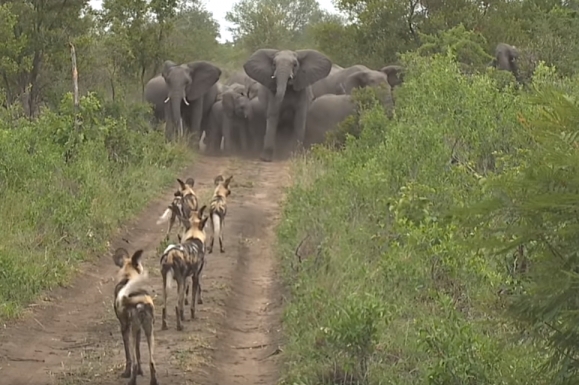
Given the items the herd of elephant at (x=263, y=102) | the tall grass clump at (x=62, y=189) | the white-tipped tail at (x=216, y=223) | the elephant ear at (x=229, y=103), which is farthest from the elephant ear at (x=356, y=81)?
the white-tipped tail at (x=216, y=223)

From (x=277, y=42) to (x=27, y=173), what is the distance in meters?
33.9

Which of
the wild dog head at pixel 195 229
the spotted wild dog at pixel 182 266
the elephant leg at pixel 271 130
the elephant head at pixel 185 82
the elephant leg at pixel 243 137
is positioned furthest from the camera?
the elephant leg at pixel 243 137

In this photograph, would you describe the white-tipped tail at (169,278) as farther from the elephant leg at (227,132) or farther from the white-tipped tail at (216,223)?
the elephant leg at (227,132)

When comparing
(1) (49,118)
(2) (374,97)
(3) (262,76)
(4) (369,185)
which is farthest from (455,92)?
(3) (262,76)

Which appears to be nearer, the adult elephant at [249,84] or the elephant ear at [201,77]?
the elephant ear at [201,77]

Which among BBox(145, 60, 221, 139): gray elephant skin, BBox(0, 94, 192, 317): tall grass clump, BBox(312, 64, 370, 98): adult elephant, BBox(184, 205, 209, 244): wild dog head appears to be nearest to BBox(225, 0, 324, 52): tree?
BBox(312, 64, 370, 98): adult elephant

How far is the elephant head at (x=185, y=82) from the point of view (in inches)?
902

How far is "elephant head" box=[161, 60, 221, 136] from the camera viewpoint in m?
22.9

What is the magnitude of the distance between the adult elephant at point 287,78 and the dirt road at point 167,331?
934 cm

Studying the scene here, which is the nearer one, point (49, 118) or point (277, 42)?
point (49, 118)

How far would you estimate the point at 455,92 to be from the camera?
11602 mm

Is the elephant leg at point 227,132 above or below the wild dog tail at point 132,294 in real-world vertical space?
above

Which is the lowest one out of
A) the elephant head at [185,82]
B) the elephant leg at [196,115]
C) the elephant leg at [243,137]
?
the elephant leg at [243,137]

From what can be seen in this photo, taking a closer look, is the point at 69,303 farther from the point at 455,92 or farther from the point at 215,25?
the point at 215,25
